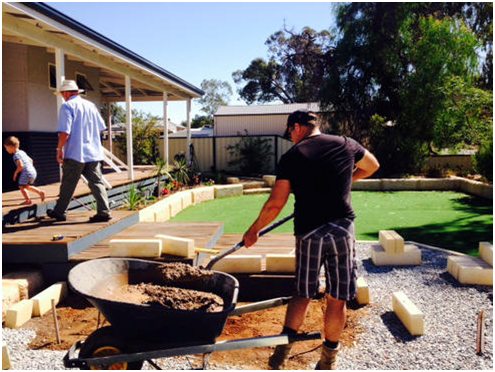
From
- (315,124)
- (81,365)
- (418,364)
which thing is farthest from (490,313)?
(81,365)

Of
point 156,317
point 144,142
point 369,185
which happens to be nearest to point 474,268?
point 156,317

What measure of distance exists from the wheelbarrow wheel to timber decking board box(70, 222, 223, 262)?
2.12 m

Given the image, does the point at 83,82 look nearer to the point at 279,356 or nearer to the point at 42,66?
the point at 42,66

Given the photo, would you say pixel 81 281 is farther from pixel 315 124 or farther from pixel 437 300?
pixel 437 300

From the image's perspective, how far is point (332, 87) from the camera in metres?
17.8

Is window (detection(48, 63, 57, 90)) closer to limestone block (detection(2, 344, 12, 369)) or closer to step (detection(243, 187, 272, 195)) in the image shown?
step (detection(243, 187, 272, 195))

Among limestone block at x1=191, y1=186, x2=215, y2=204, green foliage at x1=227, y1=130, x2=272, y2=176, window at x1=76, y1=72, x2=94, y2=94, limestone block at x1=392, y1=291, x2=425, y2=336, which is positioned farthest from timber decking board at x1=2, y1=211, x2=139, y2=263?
green foliage at x1=227, y1=130, x2=272, y2=176

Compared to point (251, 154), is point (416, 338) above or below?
below

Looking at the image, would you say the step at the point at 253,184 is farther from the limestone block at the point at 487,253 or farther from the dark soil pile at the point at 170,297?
the dark soil pile at the point at 170,297

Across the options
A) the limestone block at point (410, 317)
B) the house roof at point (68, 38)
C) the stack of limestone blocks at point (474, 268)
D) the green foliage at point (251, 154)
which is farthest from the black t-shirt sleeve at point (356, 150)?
the green foliage at point (251, 154)

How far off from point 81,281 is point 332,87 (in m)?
15.9

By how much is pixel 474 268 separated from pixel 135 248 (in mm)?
3498

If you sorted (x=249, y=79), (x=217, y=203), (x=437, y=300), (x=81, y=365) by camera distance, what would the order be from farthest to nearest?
(x=249, y=79) → (x=217, y=203) → (x=437, y=300) → (x=81, y=365)

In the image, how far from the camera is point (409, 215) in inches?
379
